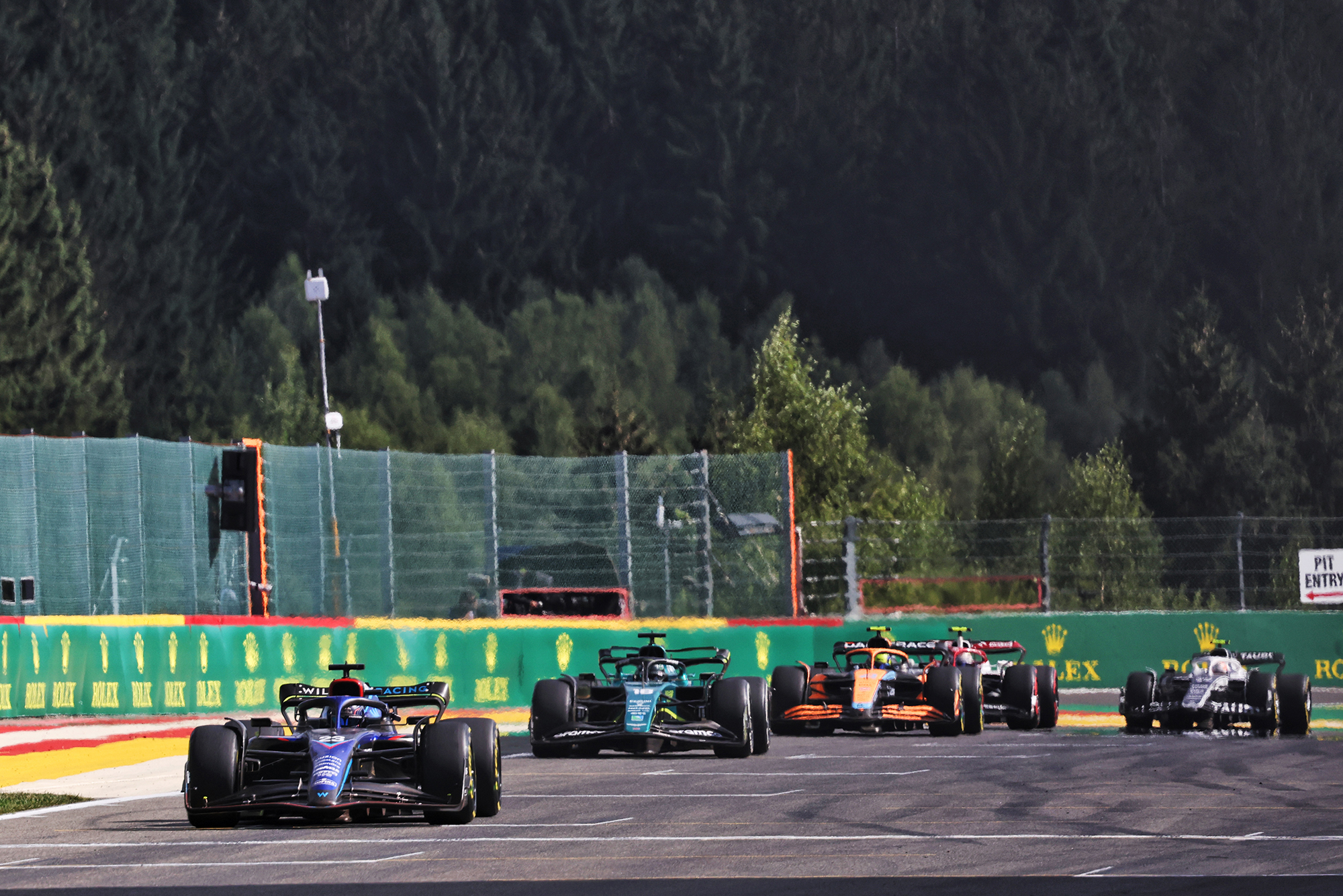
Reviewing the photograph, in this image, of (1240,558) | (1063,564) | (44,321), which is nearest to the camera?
(1240,558)

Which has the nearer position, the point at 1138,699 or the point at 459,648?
the point at 1138,699

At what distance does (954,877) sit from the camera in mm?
10727

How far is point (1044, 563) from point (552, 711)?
12.8 m

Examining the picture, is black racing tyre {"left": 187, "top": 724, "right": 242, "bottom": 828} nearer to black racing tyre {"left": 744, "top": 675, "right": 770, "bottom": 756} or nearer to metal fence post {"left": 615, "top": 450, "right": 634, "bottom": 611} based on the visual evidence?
black racing tyre {"left": 744, "top": 675, "right": 770, "bottom": 756}

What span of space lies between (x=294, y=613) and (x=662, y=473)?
5.92m

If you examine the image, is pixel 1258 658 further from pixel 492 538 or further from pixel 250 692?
pixel 250 692

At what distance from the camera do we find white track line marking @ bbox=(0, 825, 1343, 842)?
12398 mm

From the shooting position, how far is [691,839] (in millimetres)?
12711

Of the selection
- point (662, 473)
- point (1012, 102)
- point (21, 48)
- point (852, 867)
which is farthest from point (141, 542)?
point (1012, 102)

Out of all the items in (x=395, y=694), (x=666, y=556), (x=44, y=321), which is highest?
(x=44, y=321)

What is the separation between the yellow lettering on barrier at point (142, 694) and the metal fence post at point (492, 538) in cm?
619

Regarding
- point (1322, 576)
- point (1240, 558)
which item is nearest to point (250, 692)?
point (1240, 558)

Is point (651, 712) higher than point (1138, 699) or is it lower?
higher

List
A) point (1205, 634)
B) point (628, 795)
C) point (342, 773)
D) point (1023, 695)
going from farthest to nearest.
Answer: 1. point (1205, 634)
2. point (1023, 695)
3. point (628, 795)
4. point (342, 773)
